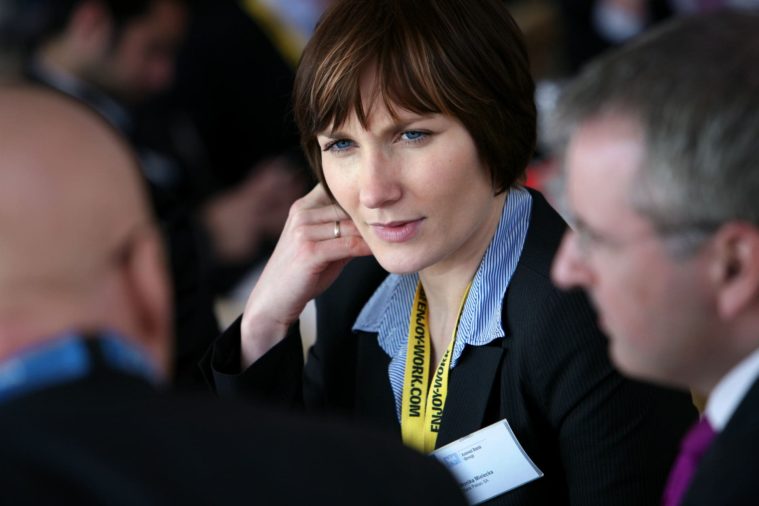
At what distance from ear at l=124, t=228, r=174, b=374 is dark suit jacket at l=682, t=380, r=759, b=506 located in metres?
0.60

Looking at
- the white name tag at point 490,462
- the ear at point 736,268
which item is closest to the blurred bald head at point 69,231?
the ear at point 736,268

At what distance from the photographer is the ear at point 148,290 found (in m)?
1.00

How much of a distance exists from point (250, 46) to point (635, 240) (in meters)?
3.16

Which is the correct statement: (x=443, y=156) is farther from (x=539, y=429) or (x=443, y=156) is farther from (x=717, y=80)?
(x=717, y=80)

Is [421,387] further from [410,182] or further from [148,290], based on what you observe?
[148,290]

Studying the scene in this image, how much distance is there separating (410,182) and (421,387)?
0.41m

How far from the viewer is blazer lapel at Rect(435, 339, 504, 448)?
1739mm

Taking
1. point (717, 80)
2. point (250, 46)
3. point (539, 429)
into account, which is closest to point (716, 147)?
point (717, 80)

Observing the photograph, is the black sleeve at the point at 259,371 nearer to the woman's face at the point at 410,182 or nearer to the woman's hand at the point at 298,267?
the woman's hand at the point at 298,267

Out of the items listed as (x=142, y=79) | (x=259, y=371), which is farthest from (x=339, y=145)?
(x=142, y=79)

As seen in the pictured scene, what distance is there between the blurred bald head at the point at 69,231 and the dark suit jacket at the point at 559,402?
2.73 feet

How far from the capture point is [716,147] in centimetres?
106

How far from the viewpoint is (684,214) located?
3.60 ft

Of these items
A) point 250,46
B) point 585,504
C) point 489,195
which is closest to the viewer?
point 585,504
